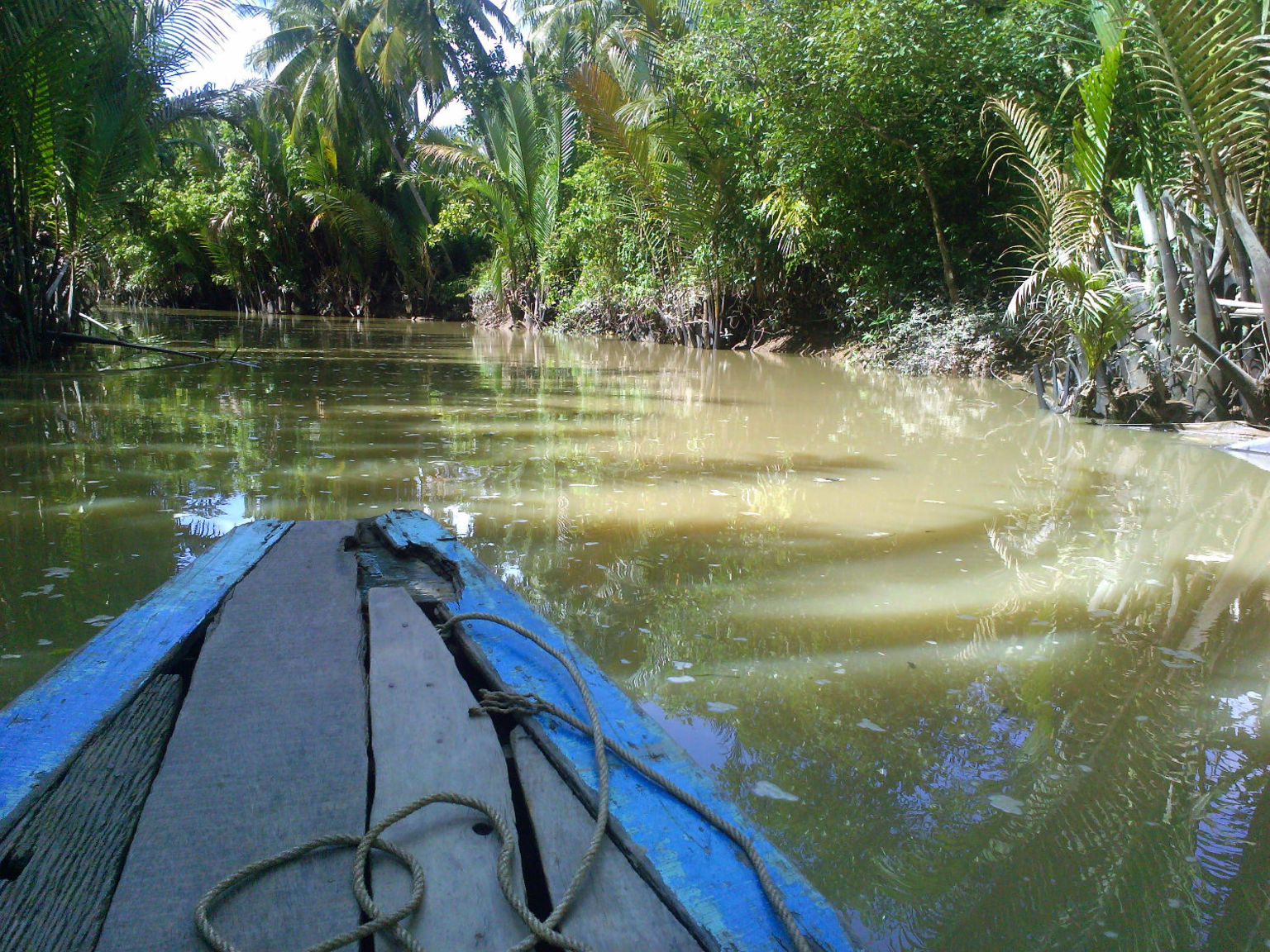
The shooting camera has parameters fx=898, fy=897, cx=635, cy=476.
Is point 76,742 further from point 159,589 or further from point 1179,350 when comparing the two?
point 1179,350

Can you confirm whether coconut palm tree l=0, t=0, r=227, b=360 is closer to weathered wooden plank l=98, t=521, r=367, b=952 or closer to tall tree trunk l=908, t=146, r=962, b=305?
weathered wooden plank l=98, t=521, r=367, b=952

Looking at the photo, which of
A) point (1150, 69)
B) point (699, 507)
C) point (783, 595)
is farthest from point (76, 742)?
point (1150, 69)

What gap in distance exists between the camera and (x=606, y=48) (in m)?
→ 19.3

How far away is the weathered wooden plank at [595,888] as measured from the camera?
1.13m

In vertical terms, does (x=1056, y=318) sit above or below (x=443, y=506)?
above

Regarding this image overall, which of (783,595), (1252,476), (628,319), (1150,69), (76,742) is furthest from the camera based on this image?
(628,319)

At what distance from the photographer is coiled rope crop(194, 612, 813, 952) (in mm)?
1097

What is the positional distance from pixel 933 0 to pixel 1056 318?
16.1 feet

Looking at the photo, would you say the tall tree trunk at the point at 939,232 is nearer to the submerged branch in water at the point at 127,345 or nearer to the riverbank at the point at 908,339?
the riverbank at the point at 908,339

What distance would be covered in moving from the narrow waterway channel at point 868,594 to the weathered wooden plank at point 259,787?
0.86 metres

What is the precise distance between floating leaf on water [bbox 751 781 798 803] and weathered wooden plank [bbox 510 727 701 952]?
27.2 inches

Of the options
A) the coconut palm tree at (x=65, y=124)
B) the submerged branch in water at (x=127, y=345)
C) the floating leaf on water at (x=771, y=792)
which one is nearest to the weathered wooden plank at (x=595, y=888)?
the floating leaf on water at (x=771, y=792)

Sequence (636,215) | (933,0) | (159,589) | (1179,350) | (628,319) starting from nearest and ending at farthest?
(159,589) → (1179,350) → (933,0) → (636,215) → (628,319)

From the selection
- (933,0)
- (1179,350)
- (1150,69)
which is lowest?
(1179,350)
